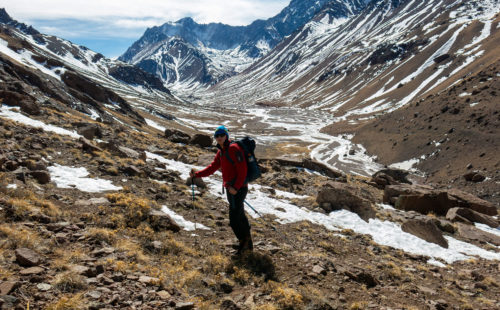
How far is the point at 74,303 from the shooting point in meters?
4.97

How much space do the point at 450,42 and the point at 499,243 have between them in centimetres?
20634

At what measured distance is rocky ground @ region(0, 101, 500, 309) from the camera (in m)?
5.68

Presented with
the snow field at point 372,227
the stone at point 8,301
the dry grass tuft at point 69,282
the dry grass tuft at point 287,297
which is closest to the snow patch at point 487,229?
the snow field at point 372,227

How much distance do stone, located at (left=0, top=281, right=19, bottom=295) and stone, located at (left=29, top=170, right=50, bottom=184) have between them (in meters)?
7.07

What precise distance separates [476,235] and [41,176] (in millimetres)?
21434

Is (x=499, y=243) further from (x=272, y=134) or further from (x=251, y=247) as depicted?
(x=272, y=134)

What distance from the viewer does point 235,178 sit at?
8203 mm

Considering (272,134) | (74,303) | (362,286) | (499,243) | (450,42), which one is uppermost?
(450,42)

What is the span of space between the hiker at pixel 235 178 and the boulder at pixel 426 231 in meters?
10.7

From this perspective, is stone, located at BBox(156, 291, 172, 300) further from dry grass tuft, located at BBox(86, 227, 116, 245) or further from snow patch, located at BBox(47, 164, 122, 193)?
snow patch, located at BBox(47, 164, 122, 193)

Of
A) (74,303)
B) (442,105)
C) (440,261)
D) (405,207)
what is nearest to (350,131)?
(442,105)

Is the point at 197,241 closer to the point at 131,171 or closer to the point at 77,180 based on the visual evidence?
the point at 77,180

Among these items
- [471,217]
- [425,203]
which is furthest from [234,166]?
[471,217]

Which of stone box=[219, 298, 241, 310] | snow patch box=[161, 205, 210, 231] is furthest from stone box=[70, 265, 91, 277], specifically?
snow patch box=[161, 205, 210, 231]
